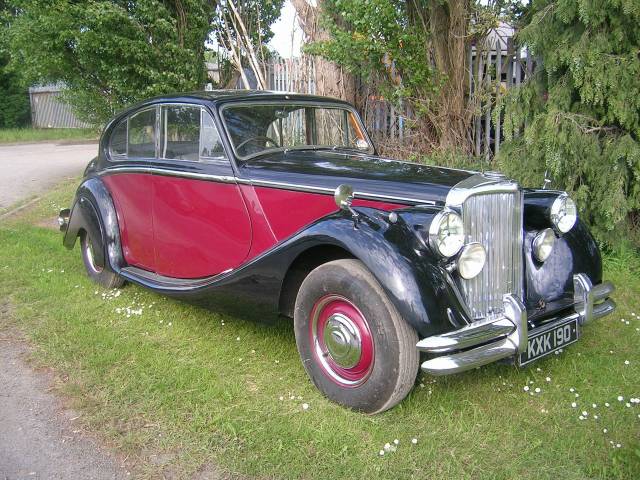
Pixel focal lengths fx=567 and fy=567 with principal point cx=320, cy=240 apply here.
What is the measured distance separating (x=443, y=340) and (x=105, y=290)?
3.42 m

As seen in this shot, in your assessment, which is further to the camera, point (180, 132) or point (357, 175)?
point (180, 132)

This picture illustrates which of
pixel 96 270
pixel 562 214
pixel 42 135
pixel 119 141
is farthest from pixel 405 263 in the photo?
pixel 42 135

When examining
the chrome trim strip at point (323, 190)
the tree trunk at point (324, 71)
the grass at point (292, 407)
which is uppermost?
the tree trunk at point (324, 71)

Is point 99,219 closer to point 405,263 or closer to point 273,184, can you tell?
point 273,184

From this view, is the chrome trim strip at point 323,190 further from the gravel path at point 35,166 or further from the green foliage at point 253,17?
the gravel path at point 35,166

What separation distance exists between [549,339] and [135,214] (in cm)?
316

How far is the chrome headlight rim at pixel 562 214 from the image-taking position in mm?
3242

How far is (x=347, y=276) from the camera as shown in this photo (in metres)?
2.78

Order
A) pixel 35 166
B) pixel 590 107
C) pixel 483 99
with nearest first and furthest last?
1. pixel 590 107
2. pixel 483 99
3. pixel 35 166

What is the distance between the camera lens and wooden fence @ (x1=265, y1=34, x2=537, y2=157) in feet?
21.7

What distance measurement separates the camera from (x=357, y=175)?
3387 millimetres

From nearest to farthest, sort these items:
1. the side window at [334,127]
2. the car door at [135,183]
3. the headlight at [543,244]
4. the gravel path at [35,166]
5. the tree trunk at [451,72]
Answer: the headlight at [543,244] < the side window at [334,127] < the car door at [135,183] < the tree trunk at [451,72] < the gravel path at [35,166]

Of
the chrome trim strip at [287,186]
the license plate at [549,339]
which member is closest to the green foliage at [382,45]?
the chrome trim strip at [287,186]

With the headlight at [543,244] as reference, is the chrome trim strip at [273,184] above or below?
above
